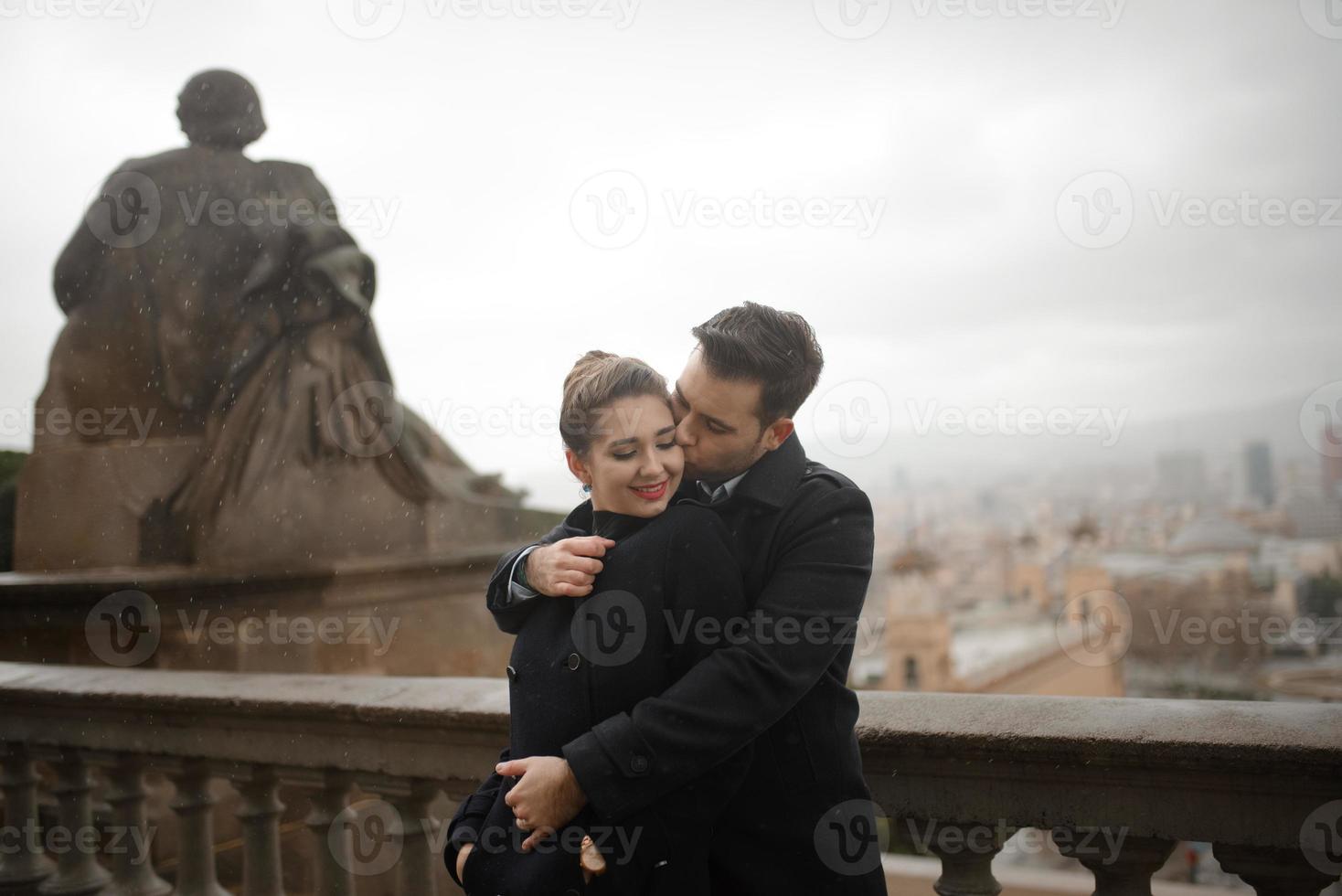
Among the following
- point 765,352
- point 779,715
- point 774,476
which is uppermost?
point 765,352

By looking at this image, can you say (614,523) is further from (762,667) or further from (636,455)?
(762,667)

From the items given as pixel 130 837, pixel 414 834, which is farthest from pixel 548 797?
pixel 130 837

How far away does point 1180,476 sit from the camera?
53.8 m

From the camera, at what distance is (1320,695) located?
23.7 meters

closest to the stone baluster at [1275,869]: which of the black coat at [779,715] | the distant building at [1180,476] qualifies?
the black coat at [779,715]

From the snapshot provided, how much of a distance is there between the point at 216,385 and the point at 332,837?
171 inches

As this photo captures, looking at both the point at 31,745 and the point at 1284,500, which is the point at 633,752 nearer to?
the point at 31,745

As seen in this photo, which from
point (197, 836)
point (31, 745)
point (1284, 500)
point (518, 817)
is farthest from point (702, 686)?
point (1284, 500)

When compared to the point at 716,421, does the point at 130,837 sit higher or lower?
lower

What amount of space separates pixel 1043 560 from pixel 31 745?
2572 inches

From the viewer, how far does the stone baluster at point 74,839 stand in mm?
3354

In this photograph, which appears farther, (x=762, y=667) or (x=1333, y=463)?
(x=1333, y=463)

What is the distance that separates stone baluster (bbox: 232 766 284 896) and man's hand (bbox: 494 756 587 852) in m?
1.83

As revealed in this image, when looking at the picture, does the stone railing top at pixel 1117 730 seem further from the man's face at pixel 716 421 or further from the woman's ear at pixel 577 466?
the woman's ear at pixel 577 466
